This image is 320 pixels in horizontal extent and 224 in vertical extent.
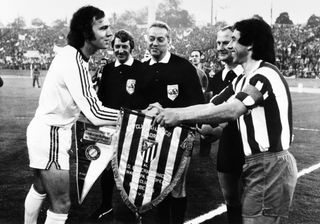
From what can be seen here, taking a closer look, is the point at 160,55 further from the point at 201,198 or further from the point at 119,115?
the point at 201,198

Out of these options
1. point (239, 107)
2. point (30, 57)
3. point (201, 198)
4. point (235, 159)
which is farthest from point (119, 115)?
point (30, 57)

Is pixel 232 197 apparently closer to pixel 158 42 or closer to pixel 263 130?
pixel 263 130

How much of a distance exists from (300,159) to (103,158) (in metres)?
5.70

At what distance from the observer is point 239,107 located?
8.72 ft

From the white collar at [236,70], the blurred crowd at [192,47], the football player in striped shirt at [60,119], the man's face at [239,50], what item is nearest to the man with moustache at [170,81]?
the white collar at [236,70]

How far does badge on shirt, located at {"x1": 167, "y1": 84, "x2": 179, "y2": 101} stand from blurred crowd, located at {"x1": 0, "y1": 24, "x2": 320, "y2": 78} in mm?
25068

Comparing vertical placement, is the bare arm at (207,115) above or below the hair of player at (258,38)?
below

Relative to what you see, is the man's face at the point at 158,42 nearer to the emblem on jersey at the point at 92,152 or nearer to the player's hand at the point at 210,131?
the player's hand at the point at 210,131

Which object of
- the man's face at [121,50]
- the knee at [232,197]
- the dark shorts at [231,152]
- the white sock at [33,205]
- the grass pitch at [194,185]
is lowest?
the grass pitch at [194,185]

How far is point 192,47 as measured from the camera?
48.8 m

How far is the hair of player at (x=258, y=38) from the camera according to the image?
2.80 metres

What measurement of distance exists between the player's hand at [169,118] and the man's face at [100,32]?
2.53 ft

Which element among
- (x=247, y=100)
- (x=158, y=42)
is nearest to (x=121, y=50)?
(x=158, y=42)

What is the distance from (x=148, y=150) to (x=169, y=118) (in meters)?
0.38
